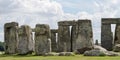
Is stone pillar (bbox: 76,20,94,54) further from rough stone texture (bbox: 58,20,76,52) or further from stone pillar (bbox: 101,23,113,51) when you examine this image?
stone pillar (bbox: 101,23,113,51)

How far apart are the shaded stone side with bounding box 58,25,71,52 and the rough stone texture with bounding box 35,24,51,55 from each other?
936 centimetres

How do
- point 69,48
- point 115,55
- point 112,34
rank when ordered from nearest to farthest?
1. point 115,55
2. point 69,48
3. point 112,34

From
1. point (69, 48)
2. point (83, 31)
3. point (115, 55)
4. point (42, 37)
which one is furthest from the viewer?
point (69, 48)

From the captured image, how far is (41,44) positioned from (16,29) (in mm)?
6638

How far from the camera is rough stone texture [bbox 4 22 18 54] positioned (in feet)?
138

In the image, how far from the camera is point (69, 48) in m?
45.1

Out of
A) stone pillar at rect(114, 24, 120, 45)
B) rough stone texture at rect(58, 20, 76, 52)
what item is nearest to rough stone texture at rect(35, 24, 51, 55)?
rough stone texture at rect(58, 20, 76, 52)

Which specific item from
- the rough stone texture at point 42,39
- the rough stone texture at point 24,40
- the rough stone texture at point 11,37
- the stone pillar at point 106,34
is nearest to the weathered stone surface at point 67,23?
the stone pillar at point 106,34

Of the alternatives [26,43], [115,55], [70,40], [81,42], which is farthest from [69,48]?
[115,55]

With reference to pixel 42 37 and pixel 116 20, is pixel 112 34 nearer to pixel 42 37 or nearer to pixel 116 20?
pixel 116 20

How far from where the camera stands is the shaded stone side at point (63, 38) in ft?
151

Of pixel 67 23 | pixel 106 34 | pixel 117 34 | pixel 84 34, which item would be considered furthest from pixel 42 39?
pixel 106 34

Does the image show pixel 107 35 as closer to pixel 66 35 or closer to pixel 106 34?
pixel 106 34

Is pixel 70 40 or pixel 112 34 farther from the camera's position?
pixel 112 34
